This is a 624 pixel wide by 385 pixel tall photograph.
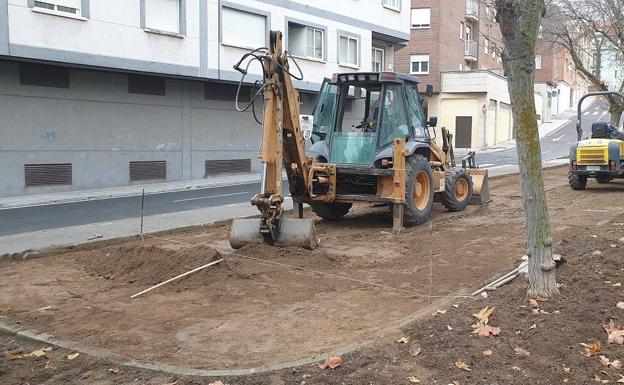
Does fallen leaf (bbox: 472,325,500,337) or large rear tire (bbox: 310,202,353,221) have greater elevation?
large rear tire (bbox: 310,202,353,221)

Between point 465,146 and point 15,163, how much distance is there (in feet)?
115

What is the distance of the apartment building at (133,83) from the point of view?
17312 millimetres

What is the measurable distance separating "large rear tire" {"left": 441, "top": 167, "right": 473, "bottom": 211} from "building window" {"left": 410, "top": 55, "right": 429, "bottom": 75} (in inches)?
1332

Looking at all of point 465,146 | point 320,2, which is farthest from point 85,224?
point 465,146

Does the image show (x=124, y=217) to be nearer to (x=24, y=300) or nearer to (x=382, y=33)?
(x=24, y=300)

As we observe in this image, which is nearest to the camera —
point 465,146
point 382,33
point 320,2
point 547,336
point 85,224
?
point 547,336

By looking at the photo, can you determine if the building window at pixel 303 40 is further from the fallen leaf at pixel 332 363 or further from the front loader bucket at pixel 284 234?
the fallen leaf at pixel 332 363

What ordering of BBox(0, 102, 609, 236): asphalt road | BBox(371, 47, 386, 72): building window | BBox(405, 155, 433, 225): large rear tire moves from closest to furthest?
BBox(405, 155, 433, 225): large rear tire < BBox(0, 102, 609, 236): asphalt road < BBox(371, 47, 386, 72): building window

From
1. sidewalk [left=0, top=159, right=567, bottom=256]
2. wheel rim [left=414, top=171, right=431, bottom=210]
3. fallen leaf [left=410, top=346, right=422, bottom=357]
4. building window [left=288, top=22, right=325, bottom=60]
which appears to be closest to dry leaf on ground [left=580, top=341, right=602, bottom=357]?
fallen leaf [left=410, top=346, right=422, bottom=357]

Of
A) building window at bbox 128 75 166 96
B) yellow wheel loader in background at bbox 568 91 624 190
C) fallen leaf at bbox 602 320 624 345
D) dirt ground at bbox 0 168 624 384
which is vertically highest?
building window at bbox 128 75 166 96

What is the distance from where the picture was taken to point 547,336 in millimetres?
4848

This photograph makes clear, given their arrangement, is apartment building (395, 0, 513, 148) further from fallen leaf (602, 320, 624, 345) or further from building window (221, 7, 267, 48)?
fallen leaf (602, 320, 624, 345)

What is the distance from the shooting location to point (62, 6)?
1769 cm

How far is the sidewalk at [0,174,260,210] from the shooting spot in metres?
16.4
